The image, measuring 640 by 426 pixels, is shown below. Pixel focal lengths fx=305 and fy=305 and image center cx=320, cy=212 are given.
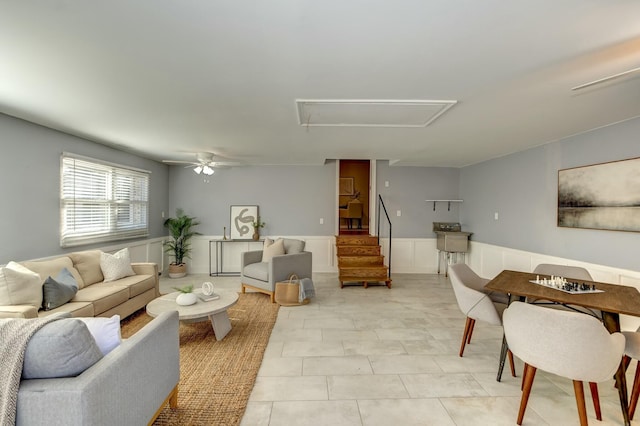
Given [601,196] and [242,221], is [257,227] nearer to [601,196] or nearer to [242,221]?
[242,221]

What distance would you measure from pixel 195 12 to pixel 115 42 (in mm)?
674

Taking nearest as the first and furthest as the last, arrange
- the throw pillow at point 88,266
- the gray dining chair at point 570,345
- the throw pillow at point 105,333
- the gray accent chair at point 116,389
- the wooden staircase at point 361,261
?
the gray accent chair at point 116,389, the throw pillow at point 105,333, the gray dining chair at point 570,345, the throw pillow at point 88,266, the wooden staircase at point 361,261

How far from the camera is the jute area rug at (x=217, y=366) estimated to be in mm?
2082

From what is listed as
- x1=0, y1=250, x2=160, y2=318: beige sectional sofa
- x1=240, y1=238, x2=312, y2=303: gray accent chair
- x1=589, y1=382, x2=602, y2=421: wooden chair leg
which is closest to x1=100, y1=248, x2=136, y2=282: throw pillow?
x1=0, y1=250, x2=160, y2=318: beige sectional sofa

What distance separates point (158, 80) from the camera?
242cm

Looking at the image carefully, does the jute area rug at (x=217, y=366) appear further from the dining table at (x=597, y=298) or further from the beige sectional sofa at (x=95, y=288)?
the dining table at (x=597, y=298)

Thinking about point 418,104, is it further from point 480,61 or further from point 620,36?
point 620,36

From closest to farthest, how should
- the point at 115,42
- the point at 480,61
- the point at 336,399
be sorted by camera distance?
the point at 115,42 → the point at 480,61 → the point at 336,399

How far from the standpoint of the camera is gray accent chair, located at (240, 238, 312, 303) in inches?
183

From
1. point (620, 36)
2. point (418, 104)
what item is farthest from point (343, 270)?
point (620, 36)

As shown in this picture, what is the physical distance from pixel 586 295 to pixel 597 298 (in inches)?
3.5

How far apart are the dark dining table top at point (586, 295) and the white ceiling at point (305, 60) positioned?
1.66m

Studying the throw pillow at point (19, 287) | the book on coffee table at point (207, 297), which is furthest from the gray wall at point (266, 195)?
the throw pillow at point (19, 287)

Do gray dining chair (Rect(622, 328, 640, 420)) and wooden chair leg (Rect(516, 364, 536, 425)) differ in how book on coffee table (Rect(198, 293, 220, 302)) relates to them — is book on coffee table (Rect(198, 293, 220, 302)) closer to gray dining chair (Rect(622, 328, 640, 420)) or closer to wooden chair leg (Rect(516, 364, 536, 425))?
wooden chair leg (Rect(516, 364, 536, 425))
